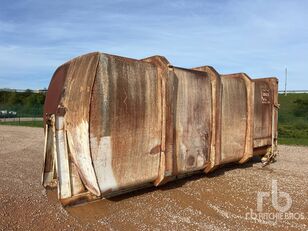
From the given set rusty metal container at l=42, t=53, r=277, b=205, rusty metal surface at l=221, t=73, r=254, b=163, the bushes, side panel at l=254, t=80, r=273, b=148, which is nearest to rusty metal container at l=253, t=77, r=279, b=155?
side panel at l=254, t=80, r=273, b=148

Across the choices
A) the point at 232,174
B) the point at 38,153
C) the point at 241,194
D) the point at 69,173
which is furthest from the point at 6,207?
the point at 38,153

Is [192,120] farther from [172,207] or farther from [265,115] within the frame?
[265,115]

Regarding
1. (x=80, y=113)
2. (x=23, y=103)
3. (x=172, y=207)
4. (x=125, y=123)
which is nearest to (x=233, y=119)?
(x=172, y=207)

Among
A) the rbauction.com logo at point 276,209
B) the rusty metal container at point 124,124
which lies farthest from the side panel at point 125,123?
the rbauction.com logo at point 276,209

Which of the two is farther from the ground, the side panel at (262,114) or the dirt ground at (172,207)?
the side panel at (262,114)

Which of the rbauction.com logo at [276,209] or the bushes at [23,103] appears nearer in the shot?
the rbauction.com logo at [276,209]

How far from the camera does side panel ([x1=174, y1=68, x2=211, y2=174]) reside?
4.48 metres

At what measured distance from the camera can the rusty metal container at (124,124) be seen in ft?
11.7

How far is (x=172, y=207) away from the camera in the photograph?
4059 millimetres

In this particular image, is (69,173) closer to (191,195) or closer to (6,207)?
(6,207)

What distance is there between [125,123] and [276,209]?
214 cm

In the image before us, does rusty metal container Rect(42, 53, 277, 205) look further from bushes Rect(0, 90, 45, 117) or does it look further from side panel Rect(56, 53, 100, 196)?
bushes Rect(0, 90, 45, 117)

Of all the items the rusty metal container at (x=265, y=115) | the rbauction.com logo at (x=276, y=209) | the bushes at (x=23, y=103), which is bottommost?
the bushes at (x=23, y=103)

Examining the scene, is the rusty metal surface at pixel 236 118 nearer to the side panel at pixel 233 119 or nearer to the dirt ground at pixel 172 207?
the side panel at pixel 233 119
